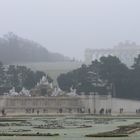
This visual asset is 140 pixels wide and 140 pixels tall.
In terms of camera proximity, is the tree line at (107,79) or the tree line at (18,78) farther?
the tree line at (18,78)

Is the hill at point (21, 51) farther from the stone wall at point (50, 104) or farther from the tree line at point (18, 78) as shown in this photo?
the stone wall at point (50, 104)

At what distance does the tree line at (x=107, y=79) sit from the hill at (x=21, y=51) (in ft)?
103

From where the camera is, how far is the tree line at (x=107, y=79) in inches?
2751

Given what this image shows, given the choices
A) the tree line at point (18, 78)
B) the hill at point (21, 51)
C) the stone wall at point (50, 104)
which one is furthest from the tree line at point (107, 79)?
the hill at point (21, 51)

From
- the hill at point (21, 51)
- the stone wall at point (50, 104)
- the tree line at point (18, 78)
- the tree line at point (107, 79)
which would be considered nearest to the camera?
the stone wall at point (50, 104)

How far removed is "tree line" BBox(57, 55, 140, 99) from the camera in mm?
69875

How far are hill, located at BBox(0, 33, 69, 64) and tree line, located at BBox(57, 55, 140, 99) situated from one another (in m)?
31.4

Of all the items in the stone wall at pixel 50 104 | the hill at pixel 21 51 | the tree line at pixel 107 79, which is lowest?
the stone wall at pixel 50 104

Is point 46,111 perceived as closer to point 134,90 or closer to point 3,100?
point 3,100

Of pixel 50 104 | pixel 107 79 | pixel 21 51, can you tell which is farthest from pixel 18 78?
pixel 21 51

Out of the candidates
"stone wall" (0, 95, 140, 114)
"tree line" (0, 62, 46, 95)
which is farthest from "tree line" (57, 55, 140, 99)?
"stone wall" (0, 95, 140, 114)

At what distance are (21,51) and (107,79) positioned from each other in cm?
4378

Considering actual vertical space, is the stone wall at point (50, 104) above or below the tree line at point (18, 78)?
below

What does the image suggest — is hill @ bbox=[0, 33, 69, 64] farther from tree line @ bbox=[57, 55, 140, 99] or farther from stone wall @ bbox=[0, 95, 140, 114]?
stone wall @ bbox=[0, 95, 140, 114]
